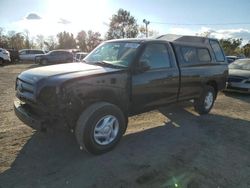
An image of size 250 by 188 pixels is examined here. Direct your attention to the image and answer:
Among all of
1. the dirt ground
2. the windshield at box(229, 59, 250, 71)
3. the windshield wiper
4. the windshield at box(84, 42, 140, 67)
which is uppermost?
→ the windshield at box(84, 42, 140, 67)

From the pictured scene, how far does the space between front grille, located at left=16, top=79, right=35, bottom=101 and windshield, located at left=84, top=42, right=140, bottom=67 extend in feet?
5.02

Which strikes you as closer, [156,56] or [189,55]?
[156,56]

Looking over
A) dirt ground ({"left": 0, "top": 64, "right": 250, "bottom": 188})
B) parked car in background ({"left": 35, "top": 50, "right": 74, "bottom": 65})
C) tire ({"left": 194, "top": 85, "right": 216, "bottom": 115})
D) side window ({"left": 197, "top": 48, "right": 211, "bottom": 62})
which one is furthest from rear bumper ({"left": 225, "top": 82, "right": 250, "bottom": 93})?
parked car in background ({"left": 35, "top": 50, "right": 74, "bottom": 65})

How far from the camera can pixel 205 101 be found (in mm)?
7895

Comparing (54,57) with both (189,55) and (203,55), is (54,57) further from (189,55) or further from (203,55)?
(189,55)

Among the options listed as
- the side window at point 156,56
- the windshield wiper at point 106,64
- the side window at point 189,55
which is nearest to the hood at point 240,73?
the side window at point 189,55

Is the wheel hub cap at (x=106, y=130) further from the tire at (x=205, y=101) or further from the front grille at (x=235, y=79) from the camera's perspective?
the front grille at (x=235, y=79)

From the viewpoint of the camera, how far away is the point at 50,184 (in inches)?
155

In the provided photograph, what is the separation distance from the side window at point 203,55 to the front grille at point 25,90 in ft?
14.7

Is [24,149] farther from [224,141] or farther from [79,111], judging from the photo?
[224,141]

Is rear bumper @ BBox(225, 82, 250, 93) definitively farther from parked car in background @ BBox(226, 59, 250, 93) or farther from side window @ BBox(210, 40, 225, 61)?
side window @ BBox(210, 40, 225, 61)

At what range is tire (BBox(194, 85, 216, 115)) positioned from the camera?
307 inches

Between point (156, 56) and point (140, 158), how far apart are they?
2211mm

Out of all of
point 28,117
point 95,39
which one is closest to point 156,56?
point 28,117
